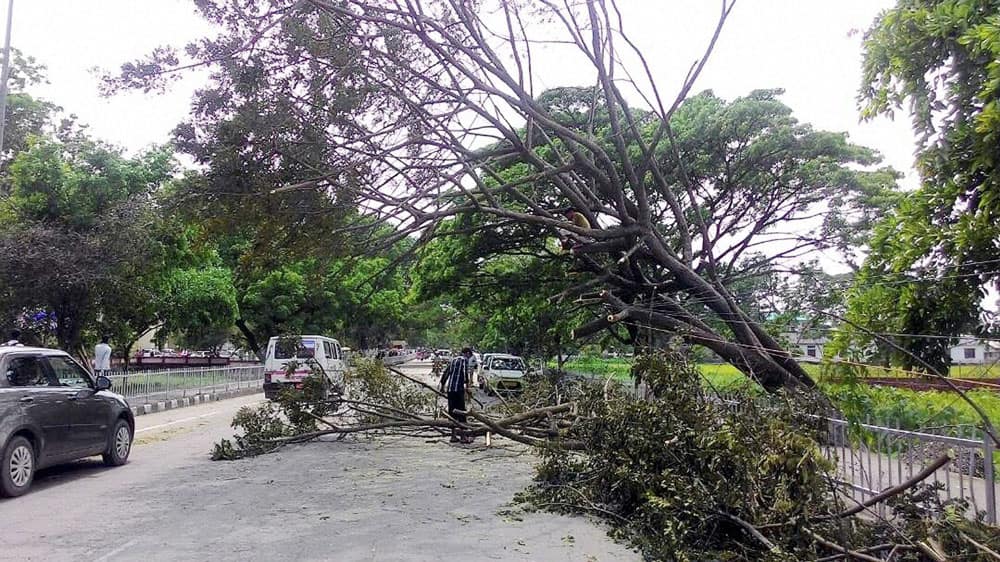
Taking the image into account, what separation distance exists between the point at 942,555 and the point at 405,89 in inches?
375

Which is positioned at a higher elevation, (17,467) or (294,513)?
(17,467)

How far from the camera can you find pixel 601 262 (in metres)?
13.9

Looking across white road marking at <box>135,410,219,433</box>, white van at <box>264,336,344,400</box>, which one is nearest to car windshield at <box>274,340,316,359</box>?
white van at <box>264,336,344,400</box>

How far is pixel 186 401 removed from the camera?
71.7 ft

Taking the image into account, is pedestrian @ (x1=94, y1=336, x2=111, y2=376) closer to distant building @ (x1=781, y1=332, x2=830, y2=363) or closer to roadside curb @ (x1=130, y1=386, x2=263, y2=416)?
roadside curb @ (x1=130, y1=386, x2=263, y2=416)

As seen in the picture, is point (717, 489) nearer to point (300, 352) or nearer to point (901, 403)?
point (901, 403)

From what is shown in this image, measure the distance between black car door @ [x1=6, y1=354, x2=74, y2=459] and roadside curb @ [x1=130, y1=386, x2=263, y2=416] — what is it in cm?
816

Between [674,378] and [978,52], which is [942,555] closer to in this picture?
[674,378]

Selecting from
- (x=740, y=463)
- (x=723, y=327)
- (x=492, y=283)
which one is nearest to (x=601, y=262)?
(x=723, y=327)

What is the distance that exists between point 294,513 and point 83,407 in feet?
11.8

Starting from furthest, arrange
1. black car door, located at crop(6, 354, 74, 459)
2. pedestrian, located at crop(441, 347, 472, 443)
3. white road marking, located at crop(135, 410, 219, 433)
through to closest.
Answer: white road marking, located at crop(135, 410, 219, 433), pedestrian, located at crop(441, 347, 472, 443), black car door, located at crop(6, 354, 74, 459)

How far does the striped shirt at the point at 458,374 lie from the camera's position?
12.5 m

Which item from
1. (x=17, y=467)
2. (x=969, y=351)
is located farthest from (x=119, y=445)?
(x=969, y=351)

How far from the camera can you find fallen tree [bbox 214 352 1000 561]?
5.23m
